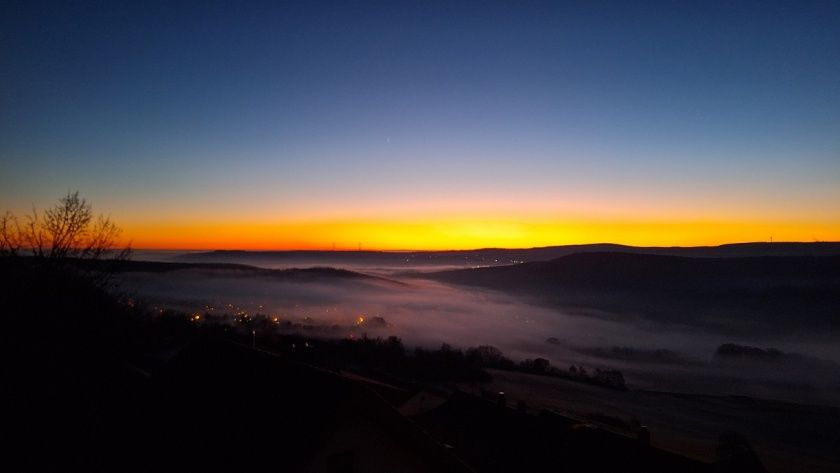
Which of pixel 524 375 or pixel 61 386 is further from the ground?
pixel 61 386

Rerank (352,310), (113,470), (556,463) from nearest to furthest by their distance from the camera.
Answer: (113,470)
(556,463)
(352,310)

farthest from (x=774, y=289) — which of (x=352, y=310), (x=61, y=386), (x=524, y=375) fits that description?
(x=61, y=386)

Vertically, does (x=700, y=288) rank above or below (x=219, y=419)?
below

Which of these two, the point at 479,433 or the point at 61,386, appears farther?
the point at 479,433

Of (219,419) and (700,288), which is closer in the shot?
(219,419)

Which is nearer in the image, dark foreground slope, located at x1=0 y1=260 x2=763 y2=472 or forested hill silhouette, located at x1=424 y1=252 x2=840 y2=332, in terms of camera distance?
dark foreground slope, located at x1=0 y1=260 x2=763 y2=472

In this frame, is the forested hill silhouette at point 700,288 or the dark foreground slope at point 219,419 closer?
the dark foreground slope at point 219,419

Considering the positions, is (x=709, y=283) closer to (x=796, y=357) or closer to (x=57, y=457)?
(x=796, y=357)

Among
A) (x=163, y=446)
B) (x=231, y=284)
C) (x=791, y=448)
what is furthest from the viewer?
(x=231, y=284)
